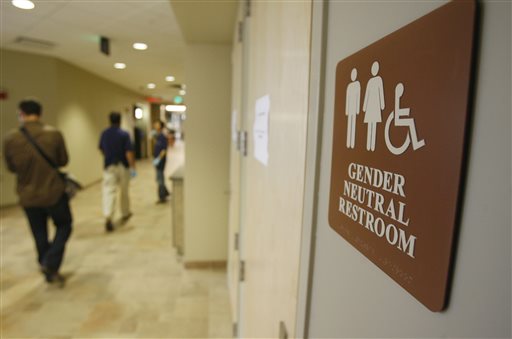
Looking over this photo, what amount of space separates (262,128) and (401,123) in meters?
0.79

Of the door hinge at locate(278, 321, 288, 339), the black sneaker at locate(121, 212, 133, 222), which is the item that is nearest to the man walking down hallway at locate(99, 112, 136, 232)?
the black sneaker at locate(121, 212, 133, 222)

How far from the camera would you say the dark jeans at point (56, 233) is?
103 inches

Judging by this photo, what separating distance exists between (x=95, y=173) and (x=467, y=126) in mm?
8255

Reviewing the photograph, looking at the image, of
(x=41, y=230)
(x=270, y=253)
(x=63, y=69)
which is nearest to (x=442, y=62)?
(x=270, y=253)

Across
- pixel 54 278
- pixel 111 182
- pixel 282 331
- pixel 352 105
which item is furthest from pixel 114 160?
pixel 352 105

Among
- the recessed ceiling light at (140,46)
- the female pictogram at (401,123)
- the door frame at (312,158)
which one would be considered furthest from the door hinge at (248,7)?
the recessed ceiling light at (140,46)

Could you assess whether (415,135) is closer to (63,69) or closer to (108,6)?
(108,6)

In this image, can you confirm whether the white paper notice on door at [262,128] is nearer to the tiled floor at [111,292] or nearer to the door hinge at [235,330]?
the door hinge at [235,330]

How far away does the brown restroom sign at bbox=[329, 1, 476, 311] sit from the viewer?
9.9 inches

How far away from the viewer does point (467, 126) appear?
0.79 feet

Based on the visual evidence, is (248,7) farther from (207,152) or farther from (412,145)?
(207,152)

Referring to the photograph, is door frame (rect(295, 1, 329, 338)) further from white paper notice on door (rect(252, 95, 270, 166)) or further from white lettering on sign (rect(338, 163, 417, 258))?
white paper notice on door (rect(252, 95, 270, 166))

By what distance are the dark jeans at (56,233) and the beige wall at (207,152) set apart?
110 cm

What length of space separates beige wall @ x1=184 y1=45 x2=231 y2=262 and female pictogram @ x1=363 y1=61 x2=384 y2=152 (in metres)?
2.73
